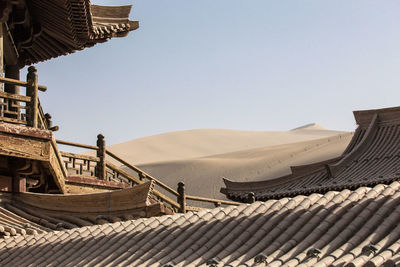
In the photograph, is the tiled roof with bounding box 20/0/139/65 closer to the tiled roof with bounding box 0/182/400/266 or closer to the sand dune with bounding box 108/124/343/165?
the tiled roof with bounding box 0/182/400/266

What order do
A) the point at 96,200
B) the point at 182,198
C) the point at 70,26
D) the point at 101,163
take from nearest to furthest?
the point at 96,200 → the point at 70,26 → the point at 101,163 → the point at 182,198

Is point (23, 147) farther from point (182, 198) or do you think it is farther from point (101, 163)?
point (182, 198)

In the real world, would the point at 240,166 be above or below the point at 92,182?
below

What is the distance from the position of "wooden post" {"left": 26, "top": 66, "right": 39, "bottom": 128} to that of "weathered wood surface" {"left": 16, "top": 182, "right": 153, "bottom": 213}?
1242 mm

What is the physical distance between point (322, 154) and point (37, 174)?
47.7m

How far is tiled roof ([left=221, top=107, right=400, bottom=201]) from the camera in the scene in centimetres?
1900

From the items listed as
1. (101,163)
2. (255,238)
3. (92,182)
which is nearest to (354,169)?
(101,163)

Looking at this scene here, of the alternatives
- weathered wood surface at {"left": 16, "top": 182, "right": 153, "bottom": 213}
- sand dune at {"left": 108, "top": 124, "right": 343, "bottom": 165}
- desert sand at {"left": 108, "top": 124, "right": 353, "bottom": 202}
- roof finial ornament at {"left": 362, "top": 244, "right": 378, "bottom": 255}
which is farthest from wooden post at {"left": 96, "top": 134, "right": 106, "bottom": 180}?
sand dune at {"left": 108, "top": 124, "right": 343, "bottom": 165}

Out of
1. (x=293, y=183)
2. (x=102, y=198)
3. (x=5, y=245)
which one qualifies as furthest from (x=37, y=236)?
(x=293, y=183)

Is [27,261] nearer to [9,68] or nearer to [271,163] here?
[9,68]

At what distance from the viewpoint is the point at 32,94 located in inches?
470

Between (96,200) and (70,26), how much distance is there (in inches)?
128

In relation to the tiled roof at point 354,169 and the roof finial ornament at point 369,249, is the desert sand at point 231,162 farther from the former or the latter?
the roof finial ornament at point 369,249

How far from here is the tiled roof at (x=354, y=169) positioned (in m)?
19.0
